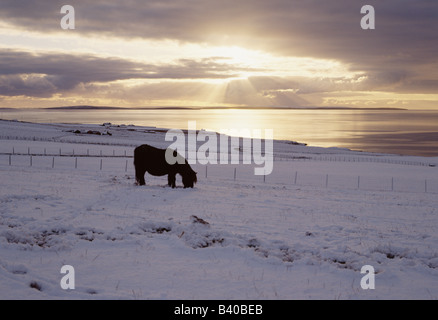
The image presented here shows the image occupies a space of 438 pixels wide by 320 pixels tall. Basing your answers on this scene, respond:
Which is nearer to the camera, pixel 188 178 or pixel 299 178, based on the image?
pixel 188 178

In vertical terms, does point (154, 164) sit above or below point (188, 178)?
above

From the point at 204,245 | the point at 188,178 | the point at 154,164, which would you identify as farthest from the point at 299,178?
the point at 204,245

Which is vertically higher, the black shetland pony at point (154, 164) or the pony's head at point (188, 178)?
the black shetland pony at point (154, 164)

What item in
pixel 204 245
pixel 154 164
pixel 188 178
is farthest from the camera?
pixel 188 178

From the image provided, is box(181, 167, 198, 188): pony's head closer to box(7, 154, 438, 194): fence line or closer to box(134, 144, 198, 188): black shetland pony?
box(134, 144, 198, 188): black shetland pony

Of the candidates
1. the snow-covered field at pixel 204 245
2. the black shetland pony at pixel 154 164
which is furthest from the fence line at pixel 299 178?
the snow-covered field at pixel 204 245

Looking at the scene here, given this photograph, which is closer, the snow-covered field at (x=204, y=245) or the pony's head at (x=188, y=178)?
the snow-covered field at (x=204, y=245)

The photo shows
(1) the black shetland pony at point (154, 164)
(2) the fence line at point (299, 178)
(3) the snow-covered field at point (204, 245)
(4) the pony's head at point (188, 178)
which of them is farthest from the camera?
(2) the fence line at point (299, 178)

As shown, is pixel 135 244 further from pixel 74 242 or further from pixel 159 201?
pixel 159 201

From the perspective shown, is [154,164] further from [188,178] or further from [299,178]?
[299,178]

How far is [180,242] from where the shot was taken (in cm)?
973

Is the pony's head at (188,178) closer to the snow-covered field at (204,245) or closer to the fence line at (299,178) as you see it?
the snow-covered field at (204,245)
